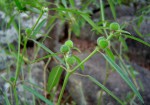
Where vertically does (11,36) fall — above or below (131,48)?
above

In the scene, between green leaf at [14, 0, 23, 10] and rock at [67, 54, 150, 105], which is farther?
rock at [67, 54, 150, 105]

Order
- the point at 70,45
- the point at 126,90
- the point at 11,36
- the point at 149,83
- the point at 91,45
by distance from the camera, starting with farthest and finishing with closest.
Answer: the point at 91,45, the point at 11,36, the point at 149,83, the point at 126,90, the point at 70,45

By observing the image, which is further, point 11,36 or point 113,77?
point 11,36

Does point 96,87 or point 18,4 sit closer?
point 18,4

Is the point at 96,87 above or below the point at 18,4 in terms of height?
below

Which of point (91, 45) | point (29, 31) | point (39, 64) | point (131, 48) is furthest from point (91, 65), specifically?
point (29, 31)

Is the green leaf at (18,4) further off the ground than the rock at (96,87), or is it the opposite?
the green leaf at (18,4)

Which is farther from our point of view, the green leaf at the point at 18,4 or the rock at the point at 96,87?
the rock at the point at 96,87

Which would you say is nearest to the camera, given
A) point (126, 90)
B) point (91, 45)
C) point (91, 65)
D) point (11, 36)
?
point (126, 90)

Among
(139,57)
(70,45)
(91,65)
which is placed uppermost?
(70,45)

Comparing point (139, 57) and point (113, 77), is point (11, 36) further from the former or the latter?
point (139, 57)

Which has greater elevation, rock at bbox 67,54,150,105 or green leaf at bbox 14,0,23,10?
green leaf at bbox 14,0,23,10
